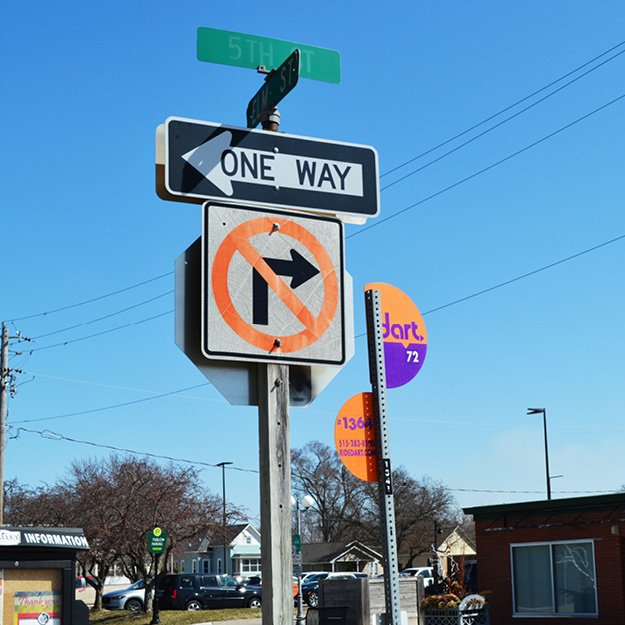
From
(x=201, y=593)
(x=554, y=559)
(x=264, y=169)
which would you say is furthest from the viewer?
(x=201, y=593)

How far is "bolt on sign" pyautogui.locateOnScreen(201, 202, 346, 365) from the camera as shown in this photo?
10.8 ft

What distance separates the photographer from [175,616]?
1351 inches

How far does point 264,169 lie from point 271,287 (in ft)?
1.82

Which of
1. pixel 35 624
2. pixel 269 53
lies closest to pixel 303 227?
pixel 269 53

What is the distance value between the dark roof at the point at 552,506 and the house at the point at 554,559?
0.02m

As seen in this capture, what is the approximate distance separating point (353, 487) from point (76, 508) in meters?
39.4

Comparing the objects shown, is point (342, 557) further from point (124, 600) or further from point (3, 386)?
point (3, 386)

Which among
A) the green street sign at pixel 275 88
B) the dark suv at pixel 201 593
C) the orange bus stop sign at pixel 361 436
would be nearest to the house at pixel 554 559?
the dark suv at pixel 201 593

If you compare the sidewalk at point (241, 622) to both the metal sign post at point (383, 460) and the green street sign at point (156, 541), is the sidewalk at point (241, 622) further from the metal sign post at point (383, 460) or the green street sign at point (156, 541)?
the metal sign post at point (383, 460)

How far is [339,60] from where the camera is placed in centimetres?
426

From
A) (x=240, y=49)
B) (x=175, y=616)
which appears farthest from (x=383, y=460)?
(x=175, y=616)

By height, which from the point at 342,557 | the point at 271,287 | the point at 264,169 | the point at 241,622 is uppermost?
the point at 264,169

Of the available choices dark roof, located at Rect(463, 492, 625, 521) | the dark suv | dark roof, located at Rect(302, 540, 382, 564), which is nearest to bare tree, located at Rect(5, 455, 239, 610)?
the dark suv

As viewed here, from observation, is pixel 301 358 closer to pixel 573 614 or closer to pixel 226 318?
pixel 226 318
